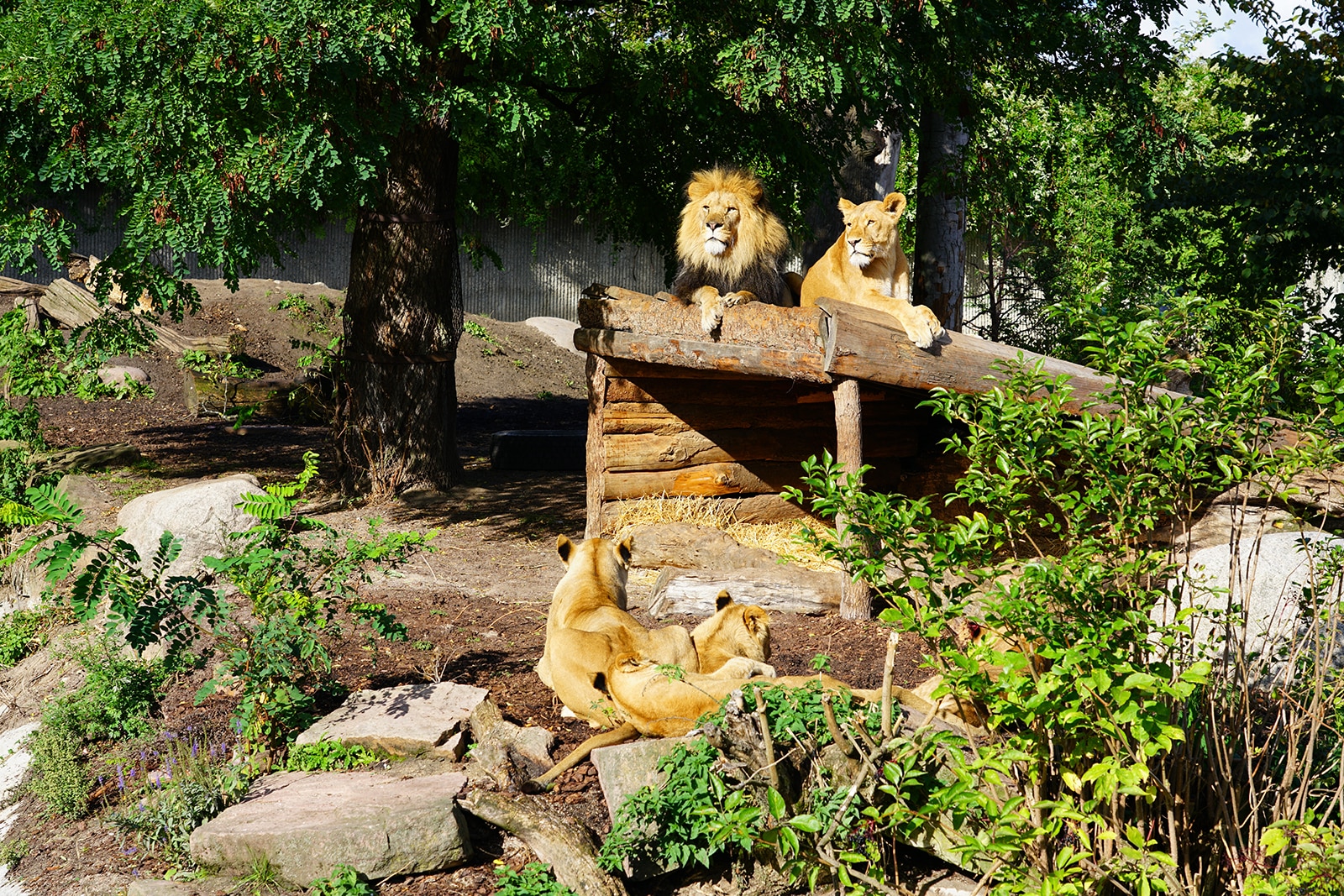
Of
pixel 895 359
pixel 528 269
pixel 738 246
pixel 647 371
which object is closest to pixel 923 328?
pixel 895 359

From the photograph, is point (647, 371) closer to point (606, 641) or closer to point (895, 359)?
point (895, 359)

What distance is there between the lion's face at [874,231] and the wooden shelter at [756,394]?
49cm

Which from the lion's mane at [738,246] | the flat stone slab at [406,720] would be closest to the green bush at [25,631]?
the flat stone slab at [406,720]

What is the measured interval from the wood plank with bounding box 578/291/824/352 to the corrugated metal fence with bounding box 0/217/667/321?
19.0 m

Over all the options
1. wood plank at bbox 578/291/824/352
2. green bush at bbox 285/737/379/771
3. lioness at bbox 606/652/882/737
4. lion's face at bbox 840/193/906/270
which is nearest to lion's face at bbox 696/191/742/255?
wood plank at bbox 578/291/824/352

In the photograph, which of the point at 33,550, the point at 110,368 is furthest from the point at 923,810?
the point at 110,368

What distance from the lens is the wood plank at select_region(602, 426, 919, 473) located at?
28.3 ft

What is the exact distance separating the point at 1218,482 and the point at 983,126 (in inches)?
325

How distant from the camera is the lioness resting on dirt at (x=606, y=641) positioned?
16.4 ft

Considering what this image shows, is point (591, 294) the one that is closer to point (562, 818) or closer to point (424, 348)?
point (424, 348)

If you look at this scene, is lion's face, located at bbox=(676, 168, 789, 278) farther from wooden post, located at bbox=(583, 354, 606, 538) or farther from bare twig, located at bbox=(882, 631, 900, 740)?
bare twig, located at bbox=(882, 631, 900, 740)

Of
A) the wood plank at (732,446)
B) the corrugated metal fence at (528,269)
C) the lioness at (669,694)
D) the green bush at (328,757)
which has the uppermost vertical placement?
the corrugated metal fence at (528,269)

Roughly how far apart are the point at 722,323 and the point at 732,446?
1.86 metres

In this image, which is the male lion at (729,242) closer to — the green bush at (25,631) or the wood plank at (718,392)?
the wood plank at (718,392)
